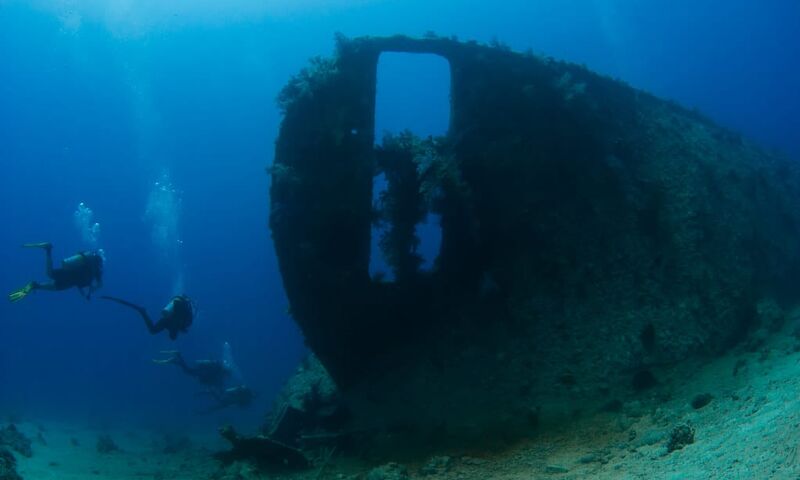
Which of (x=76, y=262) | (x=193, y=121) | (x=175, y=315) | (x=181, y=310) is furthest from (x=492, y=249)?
(x=193, y=121)

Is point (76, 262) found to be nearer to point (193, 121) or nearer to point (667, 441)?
point (667, 441)

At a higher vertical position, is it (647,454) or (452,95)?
(452,95)

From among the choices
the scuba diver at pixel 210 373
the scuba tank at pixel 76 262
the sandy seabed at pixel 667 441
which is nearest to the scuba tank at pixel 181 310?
the scuba tank at pixel 76 262

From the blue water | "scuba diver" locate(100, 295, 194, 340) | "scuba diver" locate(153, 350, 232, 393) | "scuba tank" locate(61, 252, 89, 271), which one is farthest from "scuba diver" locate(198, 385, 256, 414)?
the blue water

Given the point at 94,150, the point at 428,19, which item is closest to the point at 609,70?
the point at 428,19

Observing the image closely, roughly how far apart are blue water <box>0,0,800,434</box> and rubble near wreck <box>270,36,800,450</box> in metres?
52.9

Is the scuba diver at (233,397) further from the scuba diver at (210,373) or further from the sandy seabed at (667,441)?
the sandy seabed at (667,441)

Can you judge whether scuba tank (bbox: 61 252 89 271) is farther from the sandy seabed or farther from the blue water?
the blue water

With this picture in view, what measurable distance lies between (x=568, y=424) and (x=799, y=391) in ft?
7.65

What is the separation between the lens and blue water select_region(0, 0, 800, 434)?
235 ft

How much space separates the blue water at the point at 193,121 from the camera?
2822 inches

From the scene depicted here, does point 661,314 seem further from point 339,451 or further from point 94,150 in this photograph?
point 94,150

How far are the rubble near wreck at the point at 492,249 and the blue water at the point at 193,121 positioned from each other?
52943mm

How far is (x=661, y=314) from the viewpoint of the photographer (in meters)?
6.78
